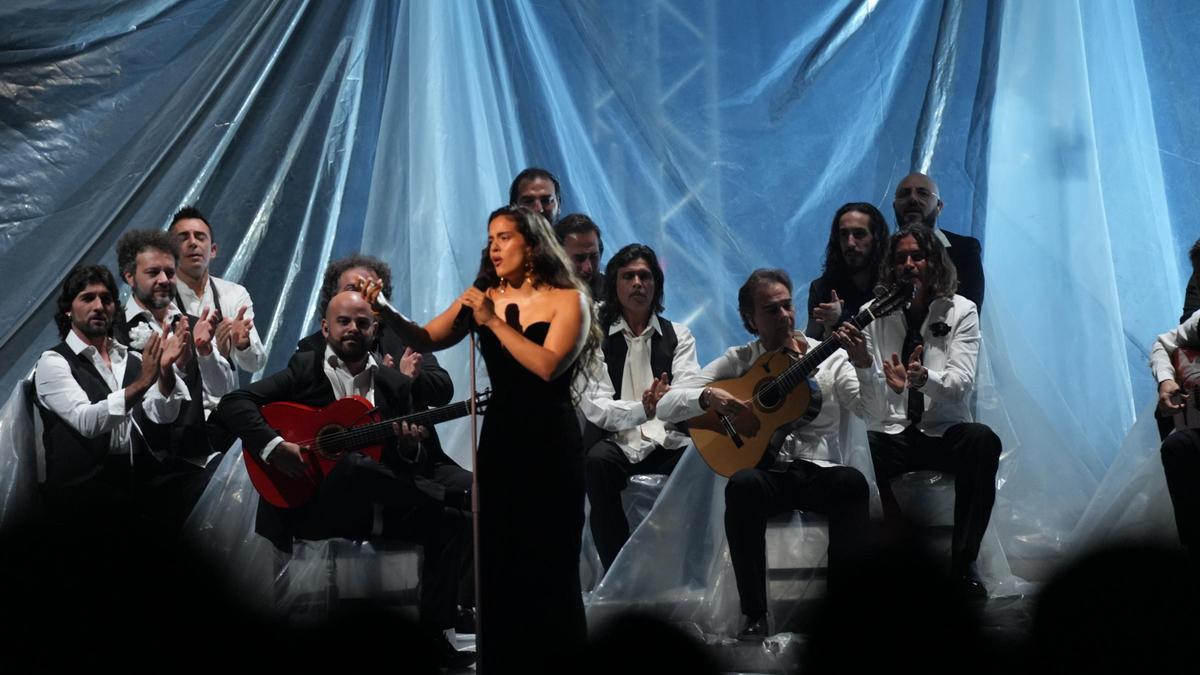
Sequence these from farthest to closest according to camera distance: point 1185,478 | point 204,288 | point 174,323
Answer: point 204,288 < point 174,323 < point 1185,478

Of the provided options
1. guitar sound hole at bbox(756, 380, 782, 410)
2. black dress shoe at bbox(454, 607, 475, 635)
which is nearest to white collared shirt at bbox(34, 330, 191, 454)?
black dress shoe at bbox(454, 607, 475, 635)

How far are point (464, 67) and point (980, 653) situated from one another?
12.5 ft

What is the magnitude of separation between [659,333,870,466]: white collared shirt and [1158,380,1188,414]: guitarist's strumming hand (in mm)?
859

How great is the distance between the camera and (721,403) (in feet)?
13.8

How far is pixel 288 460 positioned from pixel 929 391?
2.02 m

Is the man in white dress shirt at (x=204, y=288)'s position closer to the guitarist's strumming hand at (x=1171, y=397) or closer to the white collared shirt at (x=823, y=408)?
the white collared shirt at (x=823, y=408)

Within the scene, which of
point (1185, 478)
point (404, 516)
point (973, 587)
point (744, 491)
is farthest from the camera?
point (404, 516)

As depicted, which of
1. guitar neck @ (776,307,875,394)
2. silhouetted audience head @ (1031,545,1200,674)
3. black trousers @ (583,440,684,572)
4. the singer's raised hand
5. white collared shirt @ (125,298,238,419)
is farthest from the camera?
white collared shirt @ (125,298,238,419)

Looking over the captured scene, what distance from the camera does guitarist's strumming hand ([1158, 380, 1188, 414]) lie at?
155 inches

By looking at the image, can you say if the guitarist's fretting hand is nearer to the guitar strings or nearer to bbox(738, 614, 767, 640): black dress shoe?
the guitar strings

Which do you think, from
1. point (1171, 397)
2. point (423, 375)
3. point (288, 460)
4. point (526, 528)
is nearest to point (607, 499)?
point (423, 375)

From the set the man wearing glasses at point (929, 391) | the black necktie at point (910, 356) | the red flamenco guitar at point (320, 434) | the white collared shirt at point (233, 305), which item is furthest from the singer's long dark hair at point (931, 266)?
the white collared shirt at point (233, 305)

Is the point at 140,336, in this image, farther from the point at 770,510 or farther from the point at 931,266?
the point at 931,266

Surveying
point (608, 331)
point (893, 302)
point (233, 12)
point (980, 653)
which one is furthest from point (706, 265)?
point (980, 653)
